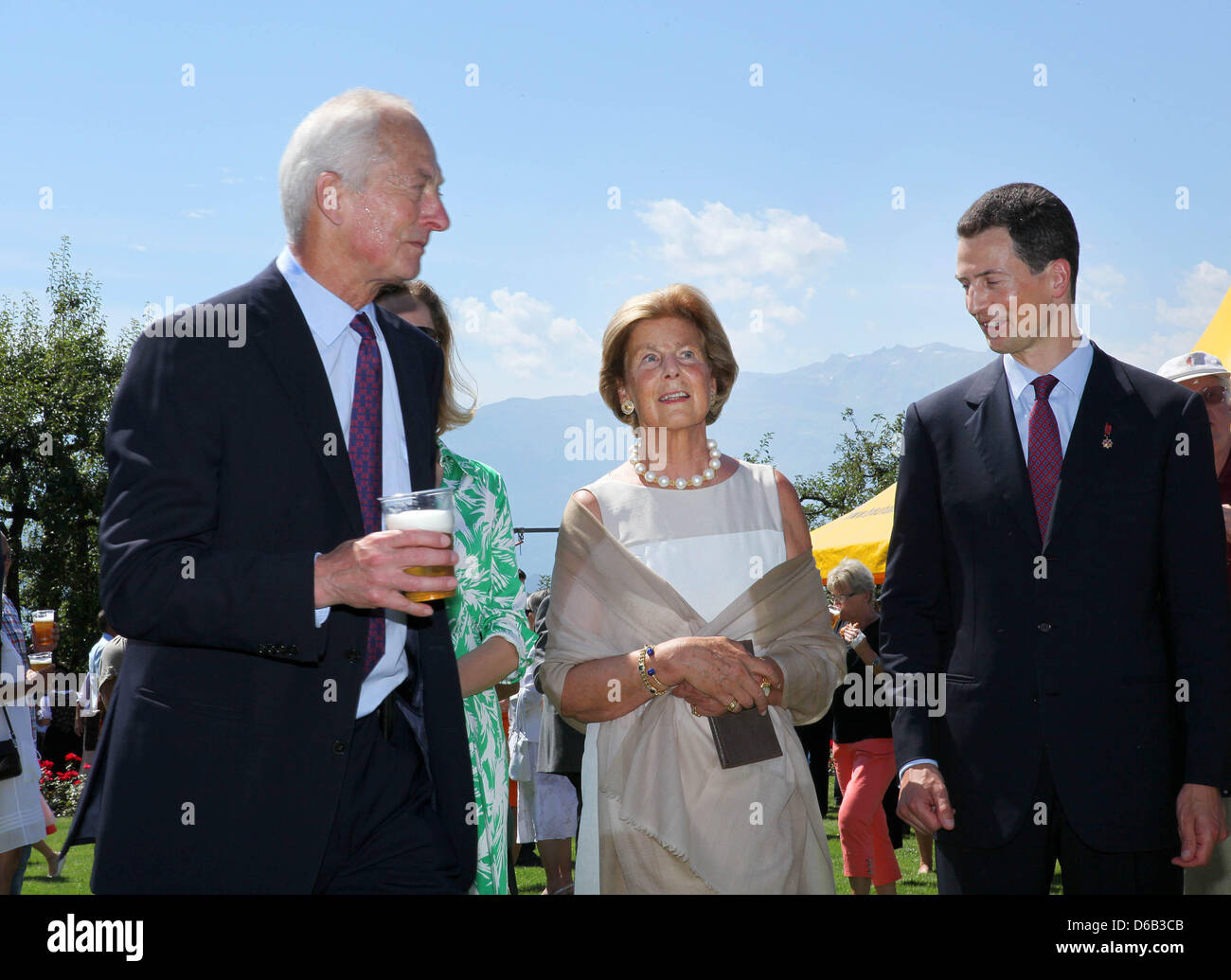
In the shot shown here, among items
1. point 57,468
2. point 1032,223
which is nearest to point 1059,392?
point 1032,223

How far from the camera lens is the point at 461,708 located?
8.84ft

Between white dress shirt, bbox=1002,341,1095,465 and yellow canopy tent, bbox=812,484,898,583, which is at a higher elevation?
yellow canopy tent, bbox=812,484,898,583

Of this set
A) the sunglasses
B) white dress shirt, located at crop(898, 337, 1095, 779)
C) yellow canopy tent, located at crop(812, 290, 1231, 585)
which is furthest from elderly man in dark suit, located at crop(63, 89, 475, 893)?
yellow canopy tent, located at crop(812, 290, 1231, 585)

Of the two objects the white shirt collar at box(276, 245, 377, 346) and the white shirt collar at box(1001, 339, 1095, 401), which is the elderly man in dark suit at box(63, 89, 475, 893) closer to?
the white shirt collar at box(276, 245, 377, 346)

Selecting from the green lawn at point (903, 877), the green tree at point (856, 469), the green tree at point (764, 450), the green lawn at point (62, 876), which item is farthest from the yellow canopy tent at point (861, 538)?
the green tree at point (764, 450)

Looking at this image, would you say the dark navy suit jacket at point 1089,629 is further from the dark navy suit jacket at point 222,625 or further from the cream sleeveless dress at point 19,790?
the cream sleeveless dress at point 19,790

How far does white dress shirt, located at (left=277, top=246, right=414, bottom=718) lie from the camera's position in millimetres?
2584

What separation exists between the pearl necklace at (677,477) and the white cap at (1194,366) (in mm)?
2483

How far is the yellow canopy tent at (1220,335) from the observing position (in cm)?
905

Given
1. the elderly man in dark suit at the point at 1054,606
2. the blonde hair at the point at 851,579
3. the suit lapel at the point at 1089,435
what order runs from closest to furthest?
the elderly man in dark suit at the point at 1054,606 → the suit lapel at the point at 1089,435 → the blonde hair at the point at 851,579

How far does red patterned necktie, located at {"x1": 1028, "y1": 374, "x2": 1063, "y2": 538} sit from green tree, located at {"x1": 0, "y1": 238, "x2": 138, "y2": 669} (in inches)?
1163

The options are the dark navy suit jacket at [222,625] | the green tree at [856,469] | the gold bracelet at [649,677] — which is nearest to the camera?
the dark navy suit jacket at [222,625]

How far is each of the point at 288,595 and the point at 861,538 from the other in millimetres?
11074
